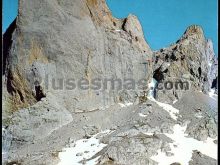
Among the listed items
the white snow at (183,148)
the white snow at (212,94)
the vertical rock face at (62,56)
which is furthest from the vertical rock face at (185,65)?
the white snow at (183,148)

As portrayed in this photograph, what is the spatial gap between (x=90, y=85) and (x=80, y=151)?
15.9m

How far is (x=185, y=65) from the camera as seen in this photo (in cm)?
6359

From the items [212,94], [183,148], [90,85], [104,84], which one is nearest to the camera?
[183,148]

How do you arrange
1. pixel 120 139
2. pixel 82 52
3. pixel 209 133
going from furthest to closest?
pixel 82 52 → pixel 209 133 → pixel 120 139

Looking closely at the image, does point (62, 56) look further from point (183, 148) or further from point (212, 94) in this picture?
point (212, 94)

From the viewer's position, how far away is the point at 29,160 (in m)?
39.3

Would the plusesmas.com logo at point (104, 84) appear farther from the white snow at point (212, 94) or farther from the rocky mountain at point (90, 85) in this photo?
A: the white snow at point (212, 94)

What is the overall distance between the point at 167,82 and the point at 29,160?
2847 centimetres

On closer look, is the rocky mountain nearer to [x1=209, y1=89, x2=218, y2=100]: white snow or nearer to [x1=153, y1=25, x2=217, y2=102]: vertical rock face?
[x1=153, y1=25, x2=217, y2=102]: vertical rock face

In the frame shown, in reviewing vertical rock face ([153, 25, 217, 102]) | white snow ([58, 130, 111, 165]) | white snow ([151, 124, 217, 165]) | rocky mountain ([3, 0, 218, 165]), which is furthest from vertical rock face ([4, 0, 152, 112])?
white snow ([151, 124, 217, 165])

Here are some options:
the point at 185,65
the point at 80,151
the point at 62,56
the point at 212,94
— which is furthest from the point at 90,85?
the point at 212,94

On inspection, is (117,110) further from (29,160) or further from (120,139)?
(29,160)

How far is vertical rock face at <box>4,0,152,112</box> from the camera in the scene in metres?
54.1

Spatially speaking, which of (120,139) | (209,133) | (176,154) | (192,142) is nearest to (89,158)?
(120,139)
